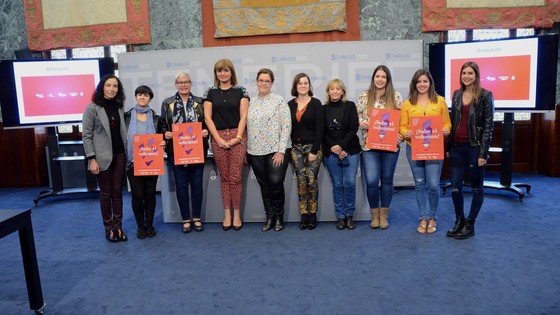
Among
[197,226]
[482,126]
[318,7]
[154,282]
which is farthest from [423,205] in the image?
[318,7]

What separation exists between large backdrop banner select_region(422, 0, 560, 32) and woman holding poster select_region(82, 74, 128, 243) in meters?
4.02

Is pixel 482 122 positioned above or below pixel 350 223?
above

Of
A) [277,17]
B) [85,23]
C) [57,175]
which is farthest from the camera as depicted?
[85,23]

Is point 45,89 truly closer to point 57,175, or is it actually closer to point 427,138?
point 57,175

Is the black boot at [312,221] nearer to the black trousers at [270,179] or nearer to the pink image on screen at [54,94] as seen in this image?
the black trousers at [270,179]

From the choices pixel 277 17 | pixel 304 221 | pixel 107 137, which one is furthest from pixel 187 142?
pixel 277 17

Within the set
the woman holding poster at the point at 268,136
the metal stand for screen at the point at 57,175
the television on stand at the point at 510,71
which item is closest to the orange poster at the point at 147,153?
the woman holding poster at the point at 268,136

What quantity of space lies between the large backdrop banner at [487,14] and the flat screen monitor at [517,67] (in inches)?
31.1

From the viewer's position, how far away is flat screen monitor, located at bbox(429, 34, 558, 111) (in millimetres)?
4562

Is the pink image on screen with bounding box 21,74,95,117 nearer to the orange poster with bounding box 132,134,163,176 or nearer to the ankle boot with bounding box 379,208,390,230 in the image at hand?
the orange poster with bounding box 132,134,163,176

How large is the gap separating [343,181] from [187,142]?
1338mm

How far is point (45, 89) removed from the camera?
17.1ft

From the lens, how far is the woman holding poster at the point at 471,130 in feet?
10.3

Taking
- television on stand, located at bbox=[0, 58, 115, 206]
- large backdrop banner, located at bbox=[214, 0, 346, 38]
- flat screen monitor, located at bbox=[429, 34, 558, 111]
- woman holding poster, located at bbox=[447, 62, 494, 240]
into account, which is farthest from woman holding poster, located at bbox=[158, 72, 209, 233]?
flat screen monitor, located at bbox=[429, 34, 558, 111]
